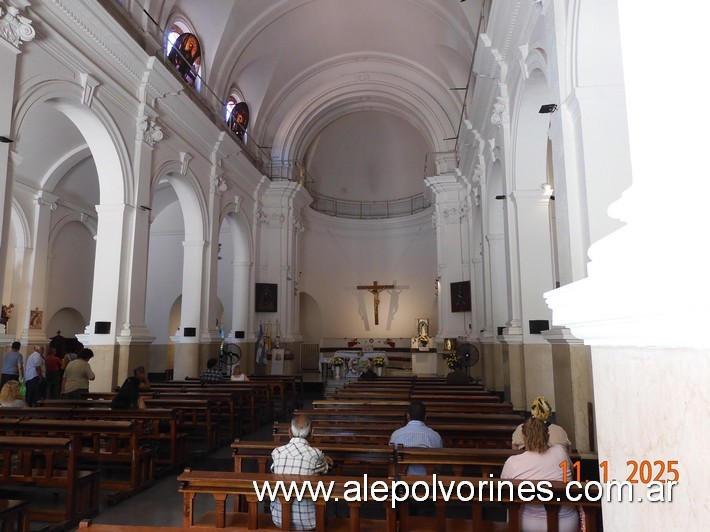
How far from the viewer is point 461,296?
49.1 ft

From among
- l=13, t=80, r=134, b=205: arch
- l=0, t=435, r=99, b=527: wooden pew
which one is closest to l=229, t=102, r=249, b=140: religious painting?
l=13, t=80, r=134, b=205: arch

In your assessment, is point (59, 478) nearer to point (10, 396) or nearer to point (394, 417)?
point (10, 396)

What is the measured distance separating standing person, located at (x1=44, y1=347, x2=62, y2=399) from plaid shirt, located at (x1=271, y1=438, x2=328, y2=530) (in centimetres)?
1012

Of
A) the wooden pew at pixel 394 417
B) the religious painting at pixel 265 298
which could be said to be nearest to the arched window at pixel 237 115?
the religious painting at pixel 265 298

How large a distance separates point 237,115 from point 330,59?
156 inches

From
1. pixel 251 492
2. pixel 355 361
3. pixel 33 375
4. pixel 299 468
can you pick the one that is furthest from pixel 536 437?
pixel 355 361

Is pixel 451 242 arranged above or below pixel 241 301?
above

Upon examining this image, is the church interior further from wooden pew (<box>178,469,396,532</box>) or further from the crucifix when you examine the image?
wooden pew (<box>178,469,396,532</box>)

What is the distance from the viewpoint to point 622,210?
1.38 m

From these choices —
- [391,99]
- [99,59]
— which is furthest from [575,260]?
[391,99]

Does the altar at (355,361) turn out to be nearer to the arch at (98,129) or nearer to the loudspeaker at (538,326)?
the arch at (98,129)

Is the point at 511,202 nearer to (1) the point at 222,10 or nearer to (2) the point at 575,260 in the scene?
(2) the point at 575,260

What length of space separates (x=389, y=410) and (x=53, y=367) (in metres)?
8.66

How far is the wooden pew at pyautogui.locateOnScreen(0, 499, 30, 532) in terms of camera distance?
325 cm
